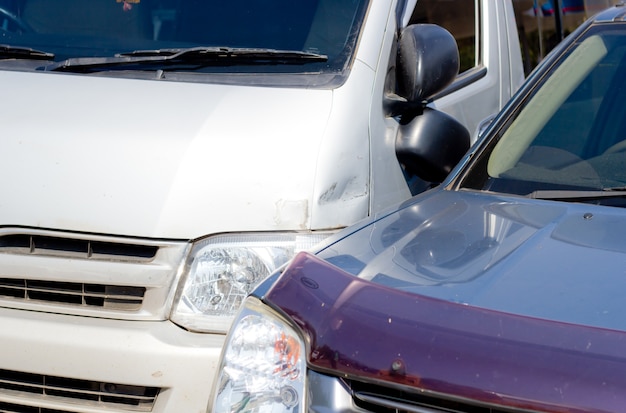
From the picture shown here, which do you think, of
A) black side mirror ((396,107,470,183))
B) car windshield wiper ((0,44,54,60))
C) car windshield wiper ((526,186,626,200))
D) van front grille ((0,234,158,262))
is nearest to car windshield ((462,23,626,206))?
car windshield wiper ((526,186,626,200))

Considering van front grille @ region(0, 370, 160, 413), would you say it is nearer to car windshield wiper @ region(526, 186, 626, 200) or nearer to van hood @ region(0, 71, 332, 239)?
van hood @ region(0, 71, 332, 239)

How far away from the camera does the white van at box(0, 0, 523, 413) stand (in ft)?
10.3

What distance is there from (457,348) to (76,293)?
1589 mm

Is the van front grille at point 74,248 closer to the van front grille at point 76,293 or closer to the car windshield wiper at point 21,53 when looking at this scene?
the van front grille at point 76,293

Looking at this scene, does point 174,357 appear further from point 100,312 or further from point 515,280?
point 515,280

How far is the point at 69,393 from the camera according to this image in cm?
325

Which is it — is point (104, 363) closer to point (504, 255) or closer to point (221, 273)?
point (221, 273)

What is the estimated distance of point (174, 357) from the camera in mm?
3049

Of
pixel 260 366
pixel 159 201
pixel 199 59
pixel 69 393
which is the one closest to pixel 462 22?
pixel 199 59

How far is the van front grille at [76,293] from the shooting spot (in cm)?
321

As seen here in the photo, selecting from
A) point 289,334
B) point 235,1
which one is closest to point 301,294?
point 289,334

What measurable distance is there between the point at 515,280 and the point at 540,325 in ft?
1.04

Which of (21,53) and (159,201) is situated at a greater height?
(21,53)

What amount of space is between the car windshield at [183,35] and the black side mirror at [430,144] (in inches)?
14.7
